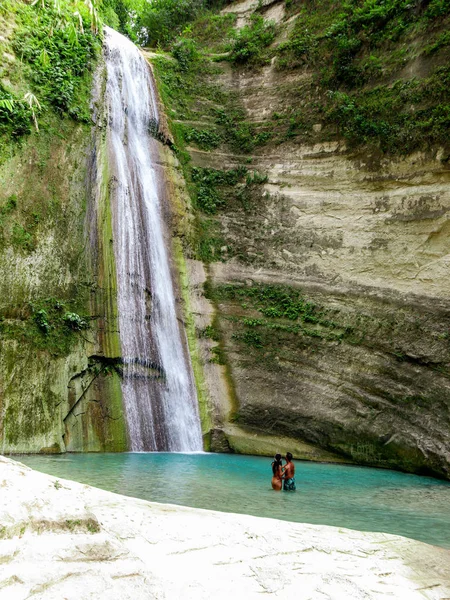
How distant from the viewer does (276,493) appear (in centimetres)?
818

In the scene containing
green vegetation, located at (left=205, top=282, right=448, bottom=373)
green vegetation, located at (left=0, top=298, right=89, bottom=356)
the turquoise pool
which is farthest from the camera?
green vegetation, located at (left=205, top=282, right=448, bottom=373)

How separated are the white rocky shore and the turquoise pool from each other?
60.9 inches

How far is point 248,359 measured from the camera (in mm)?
14672

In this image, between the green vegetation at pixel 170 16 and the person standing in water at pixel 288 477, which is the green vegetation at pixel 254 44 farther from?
the person standing in water at pixel 288 477

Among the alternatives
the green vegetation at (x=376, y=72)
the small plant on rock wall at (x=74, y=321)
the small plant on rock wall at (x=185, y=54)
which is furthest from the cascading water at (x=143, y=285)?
the green vegetation at (x=376, y=72)

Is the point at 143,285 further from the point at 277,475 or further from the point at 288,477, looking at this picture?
the point at 288,477

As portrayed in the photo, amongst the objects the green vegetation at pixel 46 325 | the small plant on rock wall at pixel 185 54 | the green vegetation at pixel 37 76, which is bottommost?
the green vegetation at pixel 46 325

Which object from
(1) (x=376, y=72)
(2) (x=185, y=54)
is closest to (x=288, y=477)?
(1) (x=376, y=72)

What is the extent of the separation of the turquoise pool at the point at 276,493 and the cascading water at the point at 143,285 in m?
1.24

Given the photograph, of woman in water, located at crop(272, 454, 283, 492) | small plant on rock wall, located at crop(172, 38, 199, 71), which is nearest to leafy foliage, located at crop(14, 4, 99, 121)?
small plant on rock wall, located at crop(172, 38, 199, 71)

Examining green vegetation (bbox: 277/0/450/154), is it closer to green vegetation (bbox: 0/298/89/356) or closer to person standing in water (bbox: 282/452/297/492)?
person standing in water (bbox: 282/452/297/492)

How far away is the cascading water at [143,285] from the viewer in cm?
1302

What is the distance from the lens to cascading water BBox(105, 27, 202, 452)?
13023 millimetres

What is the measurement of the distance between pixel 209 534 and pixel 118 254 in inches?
406
